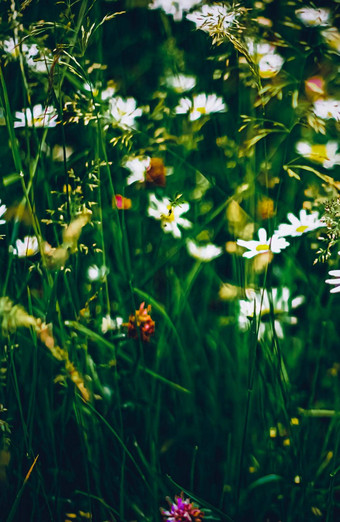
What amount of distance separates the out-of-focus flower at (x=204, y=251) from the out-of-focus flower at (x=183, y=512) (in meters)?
0.33

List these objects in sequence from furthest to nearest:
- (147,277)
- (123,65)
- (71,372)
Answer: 1. (123,65)
2. (147,277)
3. (71,372)

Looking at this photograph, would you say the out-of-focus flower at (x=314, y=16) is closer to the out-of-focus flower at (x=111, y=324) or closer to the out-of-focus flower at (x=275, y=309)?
the out-of-focus flower at (x=275, y=309)

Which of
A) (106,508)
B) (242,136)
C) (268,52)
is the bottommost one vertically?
(106,508)

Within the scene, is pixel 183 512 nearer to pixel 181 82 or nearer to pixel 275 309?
pixel 275 309

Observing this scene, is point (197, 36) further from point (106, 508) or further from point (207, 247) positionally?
point (106, 508)

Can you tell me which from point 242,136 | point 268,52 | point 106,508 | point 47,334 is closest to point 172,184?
point 242,136

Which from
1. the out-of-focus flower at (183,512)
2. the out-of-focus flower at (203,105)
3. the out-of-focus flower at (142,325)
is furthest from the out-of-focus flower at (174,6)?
the out-of-focus flower at (183,512)

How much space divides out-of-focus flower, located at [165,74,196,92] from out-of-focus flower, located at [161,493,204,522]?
63 centimetres

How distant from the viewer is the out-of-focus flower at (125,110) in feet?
2.47

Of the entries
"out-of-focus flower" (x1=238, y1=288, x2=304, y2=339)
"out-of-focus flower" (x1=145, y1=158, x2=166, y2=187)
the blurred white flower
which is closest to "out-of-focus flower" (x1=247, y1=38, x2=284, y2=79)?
the blurred white flower

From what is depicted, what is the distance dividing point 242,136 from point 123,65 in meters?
0.31

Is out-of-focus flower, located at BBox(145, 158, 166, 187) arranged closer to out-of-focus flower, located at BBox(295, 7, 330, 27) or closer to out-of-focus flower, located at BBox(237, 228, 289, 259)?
out-of-focus flower, located at BBox(237, 228, 289, 259)

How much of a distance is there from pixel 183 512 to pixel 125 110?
2.07 feet

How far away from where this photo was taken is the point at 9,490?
1.77 feet
